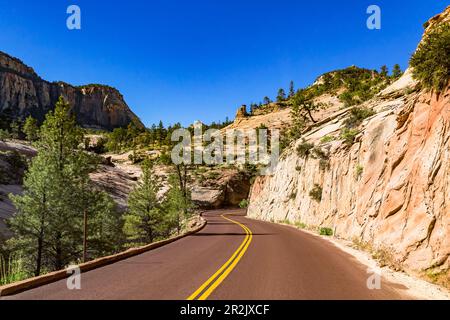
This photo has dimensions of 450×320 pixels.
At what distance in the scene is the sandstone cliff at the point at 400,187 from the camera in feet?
28.0

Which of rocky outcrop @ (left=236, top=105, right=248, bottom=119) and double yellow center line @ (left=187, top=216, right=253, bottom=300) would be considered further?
rocky outcrop @ (left=236, top=105, right=248, bottom=119)

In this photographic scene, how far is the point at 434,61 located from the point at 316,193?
16.6m

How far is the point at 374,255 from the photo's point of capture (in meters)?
11.2

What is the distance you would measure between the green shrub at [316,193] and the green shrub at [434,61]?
15.2m

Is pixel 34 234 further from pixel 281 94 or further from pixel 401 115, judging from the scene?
pixel 281 94

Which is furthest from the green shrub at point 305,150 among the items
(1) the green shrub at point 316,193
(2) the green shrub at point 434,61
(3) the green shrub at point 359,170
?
(2) the green shrub at point 434,61

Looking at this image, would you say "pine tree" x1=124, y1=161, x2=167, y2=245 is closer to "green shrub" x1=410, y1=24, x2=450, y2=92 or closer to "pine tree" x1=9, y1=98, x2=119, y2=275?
"pine tree" x1=9, y1=98, x2=119, y2=275

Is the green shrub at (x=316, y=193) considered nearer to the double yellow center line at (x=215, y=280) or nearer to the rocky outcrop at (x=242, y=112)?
the double yellow center line at (x=215, y=280)

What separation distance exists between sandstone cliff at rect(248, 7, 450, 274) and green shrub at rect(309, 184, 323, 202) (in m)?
0.11

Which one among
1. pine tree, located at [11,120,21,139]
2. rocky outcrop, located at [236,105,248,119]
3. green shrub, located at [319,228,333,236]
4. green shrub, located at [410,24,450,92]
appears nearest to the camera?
green shrub, located at [410,24,450,92]

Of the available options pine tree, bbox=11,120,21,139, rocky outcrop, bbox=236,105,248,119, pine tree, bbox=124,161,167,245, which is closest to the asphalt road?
pine tree, bbox=124,161,167,245

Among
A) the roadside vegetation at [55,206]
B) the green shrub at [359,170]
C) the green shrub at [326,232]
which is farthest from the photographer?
the green shrub at [326,232]

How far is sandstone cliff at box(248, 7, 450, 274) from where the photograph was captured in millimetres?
8523

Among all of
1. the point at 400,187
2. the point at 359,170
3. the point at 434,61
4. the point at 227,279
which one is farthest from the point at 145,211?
the point at 434,61
